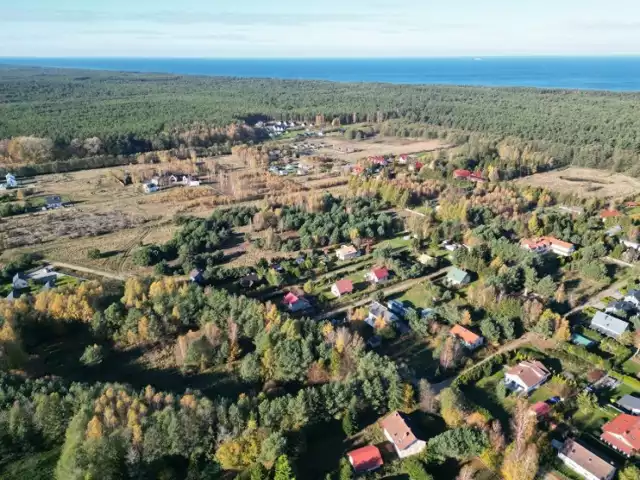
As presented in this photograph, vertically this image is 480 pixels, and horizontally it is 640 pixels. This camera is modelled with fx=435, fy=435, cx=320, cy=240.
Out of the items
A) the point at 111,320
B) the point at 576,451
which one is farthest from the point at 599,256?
the point at 111,320

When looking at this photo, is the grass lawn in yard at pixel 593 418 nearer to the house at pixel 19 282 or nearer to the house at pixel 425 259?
the house at pixel 425 259

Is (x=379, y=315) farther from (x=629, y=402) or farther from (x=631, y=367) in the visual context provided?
(x=631, y=367)

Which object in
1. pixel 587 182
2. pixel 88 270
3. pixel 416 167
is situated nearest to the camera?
pixel 88 270

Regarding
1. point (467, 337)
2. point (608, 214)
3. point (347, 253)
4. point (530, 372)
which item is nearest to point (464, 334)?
point (467, 337)

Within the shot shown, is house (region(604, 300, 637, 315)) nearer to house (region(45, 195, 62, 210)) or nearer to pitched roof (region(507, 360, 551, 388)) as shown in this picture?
pitched roof (region(507, 360, 551, 388))

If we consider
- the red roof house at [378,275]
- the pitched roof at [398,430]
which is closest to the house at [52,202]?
the red roof house at [378,275]

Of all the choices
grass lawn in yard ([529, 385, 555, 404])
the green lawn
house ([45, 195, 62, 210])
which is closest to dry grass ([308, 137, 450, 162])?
house ([45, 195, 62, 210])

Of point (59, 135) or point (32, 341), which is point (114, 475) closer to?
point (32, 341)
